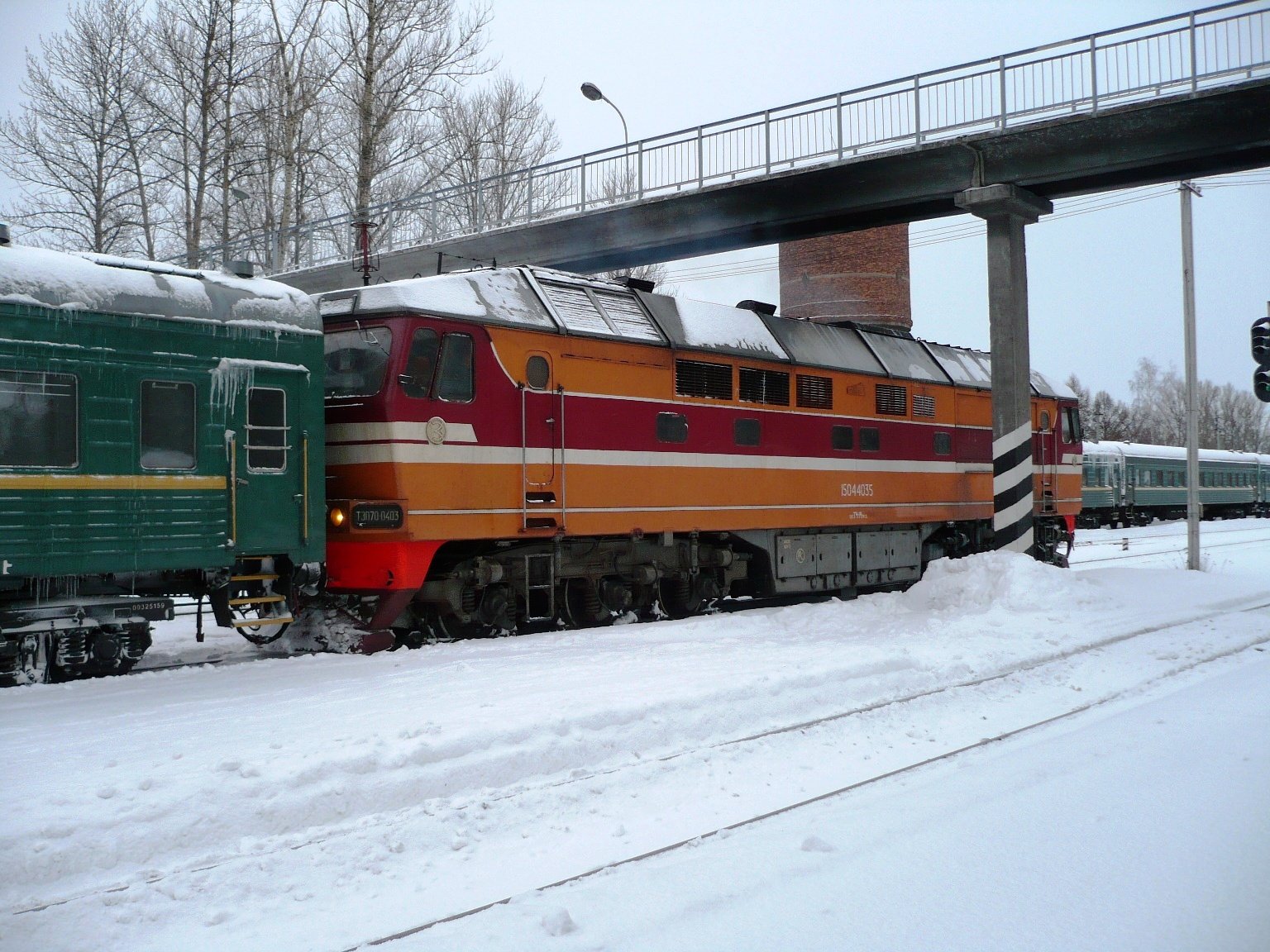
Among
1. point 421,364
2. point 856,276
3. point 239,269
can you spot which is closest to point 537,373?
point 421,364

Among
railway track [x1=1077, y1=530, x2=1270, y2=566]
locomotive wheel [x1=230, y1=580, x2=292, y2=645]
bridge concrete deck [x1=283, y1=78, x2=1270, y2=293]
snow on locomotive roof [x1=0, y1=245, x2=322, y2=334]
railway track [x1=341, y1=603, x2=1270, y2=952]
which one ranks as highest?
bridge concrete deck [x1=283, y1=78, x2=1270, y2=293]

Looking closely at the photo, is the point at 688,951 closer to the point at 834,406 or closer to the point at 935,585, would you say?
the point at 935,585

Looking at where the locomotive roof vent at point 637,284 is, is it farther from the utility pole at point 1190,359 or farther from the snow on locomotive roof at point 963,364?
the utility pole at point 1190,359

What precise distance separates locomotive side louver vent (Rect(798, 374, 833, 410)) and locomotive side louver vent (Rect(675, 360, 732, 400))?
169 cm

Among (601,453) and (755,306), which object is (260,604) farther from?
(755,306)

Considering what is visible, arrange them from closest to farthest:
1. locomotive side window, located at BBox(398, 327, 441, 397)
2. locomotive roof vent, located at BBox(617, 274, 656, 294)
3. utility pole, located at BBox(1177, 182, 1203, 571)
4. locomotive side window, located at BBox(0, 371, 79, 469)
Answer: locomotive side window, located at BBox(0, 371, 79, 469), locomotive side window, located at BBox(398, 327, 441, 397), locomotive roof vent, located at BBox(617, 274, 656, 294), utility pole, located at BBox(1177, 182, 1203, 571)

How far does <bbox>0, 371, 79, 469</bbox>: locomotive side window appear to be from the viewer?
8461 millimetres

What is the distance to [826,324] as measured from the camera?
17359 millimetres

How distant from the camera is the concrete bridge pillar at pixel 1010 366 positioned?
1748cm

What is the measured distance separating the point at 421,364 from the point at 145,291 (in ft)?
8.67

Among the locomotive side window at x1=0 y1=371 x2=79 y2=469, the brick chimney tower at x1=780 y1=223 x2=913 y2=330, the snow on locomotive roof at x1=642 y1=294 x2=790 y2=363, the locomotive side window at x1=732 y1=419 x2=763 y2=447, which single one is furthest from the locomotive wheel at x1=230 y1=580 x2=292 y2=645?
the brick chimney tower at x1=780 y1=223 x2=913 y2=330

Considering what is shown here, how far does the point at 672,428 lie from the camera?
537 inches

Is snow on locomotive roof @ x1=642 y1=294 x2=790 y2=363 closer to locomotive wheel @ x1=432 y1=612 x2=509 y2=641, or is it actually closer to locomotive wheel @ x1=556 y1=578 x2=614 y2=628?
locomotive wheel @ x1=556 y1=578 x2=614 y2=628

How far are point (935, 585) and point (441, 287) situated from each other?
309 inches
